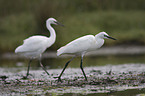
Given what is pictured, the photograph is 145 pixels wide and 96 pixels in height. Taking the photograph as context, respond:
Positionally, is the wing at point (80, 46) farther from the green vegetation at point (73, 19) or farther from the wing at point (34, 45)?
the green vegetation at point (73, 19)

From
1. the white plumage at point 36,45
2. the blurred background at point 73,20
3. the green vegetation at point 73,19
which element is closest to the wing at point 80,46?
the white plumage at point 36,45

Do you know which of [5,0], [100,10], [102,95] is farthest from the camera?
[5,0]

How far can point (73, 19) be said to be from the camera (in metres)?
35.3

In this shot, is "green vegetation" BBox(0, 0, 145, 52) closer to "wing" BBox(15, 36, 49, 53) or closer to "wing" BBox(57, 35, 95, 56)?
"wing" BBox(15, 36, 49, 53)

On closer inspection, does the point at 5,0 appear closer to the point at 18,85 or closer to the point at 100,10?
the point at 100,10

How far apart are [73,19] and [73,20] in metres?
0.52

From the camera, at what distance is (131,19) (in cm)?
3547

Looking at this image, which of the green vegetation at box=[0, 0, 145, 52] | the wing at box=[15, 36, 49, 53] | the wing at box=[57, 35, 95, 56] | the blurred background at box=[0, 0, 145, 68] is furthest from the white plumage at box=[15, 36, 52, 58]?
the green vegetation at box=[0, 0, 145, 52]

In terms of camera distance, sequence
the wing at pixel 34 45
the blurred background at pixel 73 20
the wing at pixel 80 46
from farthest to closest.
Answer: the blurred background at pixel 73 20 < the wing at pixel 34 45 < the wing at pixel 80 46

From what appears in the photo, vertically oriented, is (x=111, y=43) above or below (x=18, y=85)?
above

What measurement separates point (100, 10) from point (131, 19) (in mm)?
4956

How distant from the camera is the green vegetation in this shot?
29.3 meters

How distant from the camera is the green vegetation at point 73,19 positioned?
29.3 metres

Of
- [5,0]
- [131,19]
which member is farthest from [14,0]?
[131,19]
